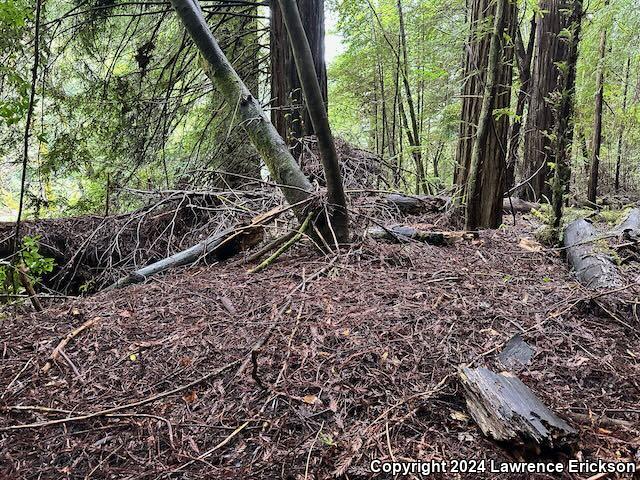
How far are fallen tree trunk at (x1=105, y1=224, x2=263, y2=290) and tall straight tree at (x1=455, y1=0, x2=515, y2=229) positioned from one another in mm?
2199

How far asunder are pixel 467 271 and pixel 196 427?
7.03 feet

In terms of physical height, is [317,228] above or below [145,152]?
below

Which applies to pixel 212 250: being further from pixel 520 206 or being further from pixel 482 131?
pixel 520 206

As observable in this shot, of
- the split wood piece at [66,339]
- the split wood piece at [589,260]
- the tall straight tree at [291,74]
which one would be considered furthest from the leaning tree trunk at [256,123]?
the split wood piece at [589,260]

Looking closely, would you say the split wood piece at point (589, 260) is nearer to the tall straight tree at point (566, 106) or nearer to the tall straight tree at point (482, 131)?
the tall straight tree at point (566, 106)

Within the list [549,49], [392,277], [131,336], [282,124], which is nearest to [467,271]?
[392,277]

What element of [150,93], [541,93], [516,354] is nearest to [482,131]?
[516,354]

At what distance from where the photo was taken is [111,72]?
5.23 metres

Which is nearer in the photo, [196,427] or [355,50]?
[196,427]

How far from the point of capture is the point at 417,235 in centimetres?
370

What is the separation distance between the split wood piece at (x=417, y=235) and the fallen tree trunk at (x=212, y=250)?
1.15m

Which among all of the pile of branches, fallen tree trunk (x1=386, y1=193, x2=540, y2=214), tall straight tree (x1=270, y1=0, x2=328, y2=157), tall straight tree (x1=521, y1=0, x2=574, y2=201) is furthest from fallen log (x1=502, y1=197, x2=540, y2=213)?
the pile of branches

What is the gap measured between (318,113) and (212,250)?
64.2 inches

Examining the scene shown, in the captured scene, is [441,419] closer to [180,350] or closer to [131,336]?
[180,350]
